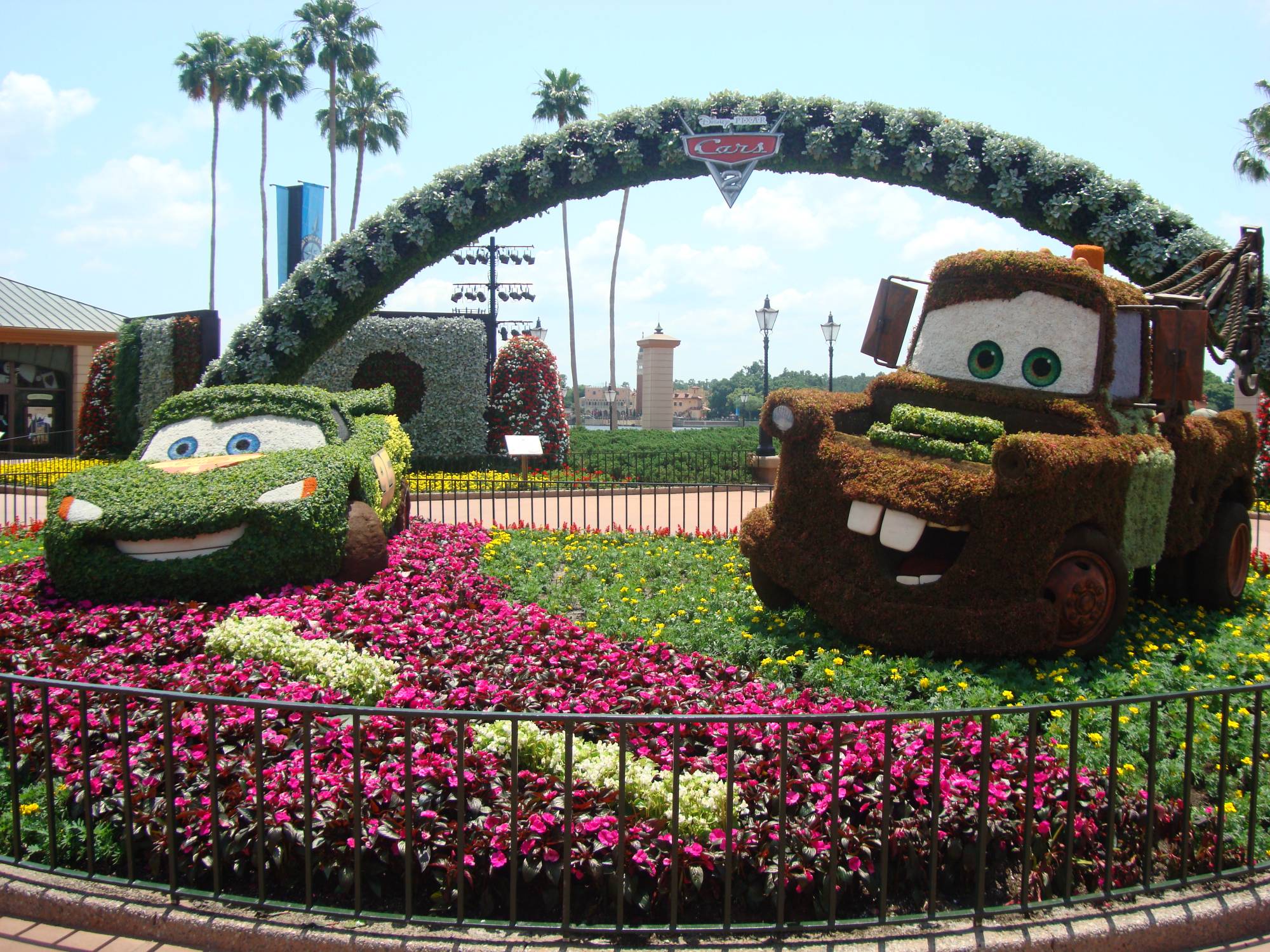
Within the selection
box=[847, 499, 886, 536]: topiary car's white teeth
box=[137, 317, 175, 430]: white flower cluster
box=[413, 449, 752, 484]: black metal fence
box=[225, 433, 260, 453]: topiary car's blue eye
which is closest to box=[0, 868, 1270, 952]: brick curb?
box=[847, 499, 886, 536]: topiary car's white teeth

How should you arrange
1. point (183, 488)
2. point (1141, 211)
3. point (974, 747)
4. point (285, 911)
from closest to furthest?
1. point (285, 911)
2. point (974, 747)
3. point (183, 488)
4. point (1141, 211)

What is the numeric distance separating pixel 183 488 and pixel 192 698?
4030 mm

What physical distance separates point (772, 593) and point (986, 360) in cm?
214

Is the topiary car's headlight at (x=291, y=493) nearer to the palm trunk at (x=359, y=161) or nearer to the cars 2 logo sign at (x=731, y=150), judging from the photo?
the cars 2 logo sign at (x=731, y=150)

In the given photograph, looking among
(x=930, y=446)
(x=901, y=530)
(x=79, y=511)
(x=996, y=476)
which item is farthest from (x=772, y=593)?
(x=79, y=511)

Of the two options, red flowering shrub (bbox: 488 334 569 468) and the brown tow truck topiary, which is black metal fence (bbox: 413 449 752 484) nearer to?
red flowering shrub (bbox: 488 334 569 468)

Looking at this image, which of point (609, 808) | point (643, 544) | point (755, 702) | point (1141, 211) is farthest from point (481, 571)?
point (1141, 211)

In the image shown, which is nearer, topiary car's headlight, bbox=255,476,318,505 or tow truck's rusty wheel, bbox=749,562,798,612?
tow truck's rusty wheel, bbox=749,562,798,612

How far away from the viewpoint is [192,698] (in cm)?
350

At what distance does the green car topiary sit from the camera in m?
6.85

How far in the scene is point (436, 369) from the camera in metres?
20.9

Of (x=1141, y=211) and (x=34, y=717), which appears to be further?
(x=1141, y=211)

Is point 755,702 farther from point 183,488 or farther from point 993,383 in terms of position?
point 183,488

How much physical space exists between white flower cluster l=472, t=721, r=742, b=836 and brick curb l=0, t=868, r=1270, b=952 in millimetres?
503
